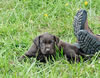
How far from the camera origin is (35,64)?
5.54 m

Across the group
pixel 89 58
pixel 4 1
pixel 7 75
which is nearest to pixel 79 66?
pixel 89 58

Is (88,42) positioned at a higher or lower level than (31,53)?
higher

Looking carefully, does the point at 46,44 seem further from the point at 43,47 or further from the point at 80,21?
the point at 80,21

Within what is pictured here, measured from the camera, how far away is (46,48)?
554 cm

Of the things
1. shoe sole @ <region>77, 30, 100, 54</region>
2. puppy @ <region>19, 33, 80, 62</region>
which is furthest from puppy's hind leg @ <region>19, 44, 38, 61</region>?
shoe sole @ <region>77, 30, 100, 54</region>

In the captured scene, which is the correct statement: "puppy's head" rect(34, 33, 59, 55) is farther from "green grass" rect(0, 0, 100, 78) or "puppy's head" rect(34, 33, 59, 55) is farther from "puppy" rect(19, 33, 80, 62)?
"green grass" rect(0, 0, 100, 78)

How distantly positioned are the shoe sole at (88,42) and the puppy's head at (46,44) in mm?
492

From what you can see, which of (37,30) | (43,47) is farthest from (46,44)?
(37,30)

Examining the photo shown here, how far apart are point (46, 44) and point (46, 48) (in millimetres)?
92

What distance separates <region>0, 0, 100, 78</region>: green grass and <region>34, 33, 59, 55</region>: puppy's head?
21 centimetres

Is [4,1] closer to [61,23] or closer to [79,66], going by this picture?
[61,23]

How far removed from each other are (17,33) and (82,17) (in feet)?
5.43

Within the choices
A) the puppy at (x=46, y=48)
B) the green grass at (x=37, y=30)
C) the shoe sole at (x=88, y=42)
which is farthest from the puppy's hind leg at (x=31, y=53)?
the shoe sole at (x=88, y=42)

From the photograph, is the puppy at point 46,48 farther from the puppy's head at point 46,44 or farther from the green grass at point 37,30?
the green grass at point 37,30
